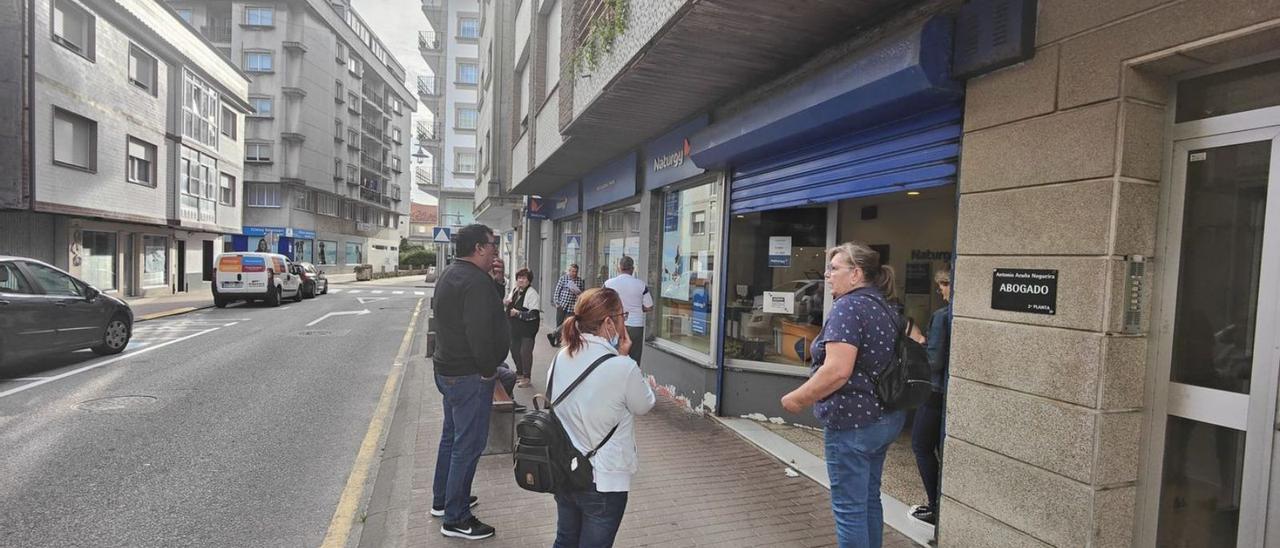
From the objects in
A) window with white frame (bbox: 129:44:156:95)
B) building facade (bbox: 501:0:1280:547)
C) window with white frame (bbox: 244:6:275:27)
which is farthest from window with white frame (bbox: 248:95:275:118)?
building facade (bbox: 501:0:1280:547)

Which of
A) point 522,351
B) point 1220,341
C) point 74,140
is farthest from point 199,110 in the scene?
point 1220,341

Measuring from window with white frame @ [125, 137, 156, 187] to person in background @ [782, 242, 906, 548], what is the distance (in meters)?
24.6

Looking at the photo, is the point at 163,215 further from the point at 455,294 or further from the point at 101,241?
the point at 455,294

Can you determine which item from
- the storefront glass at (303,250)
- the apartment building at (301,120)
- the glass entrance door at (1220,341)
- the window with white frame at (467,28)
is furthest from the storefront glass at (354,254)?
the glass entrance door at (1220,341)

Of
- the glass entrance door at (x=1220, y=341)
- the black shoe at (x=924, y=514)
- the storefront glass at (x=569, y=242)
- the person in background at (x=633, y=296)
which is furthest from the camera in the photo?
the storefront glass at (x=569, y=242)

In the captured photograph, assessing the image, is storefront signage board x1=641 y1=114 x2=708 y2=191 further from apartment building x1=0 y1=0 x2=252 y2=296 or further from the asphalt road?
apartment building x1=0 y1=0 x2=252 y2=296

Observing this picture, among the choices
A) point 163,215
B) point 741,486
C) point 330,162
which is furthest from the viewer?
point 330,162

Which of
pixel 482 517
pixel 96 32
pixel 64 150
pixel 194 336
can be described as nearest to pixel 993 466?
pixel 482 517

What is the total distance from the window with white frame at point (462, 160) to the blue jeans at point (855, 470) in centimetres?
5644

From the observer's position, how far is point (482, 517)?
4125 mm

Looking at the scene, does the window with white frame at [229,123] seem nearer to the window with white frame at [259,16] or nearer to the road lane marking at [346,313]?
the road lane marking at [346,313]

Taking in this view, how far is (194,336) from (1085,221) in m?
14.9

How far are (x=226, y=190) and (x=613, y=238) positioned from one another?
26413 mm

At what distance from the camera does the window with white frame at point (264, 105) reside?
42.8 m
